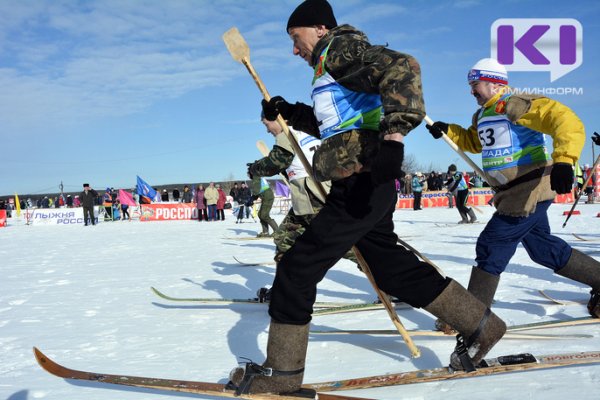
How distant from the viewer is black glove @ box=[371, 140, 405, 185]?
5.60 feet

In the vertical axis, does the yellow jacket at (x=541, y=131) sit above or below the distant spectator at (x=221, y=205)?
above

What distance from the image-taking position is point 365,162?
A: 6.60 ft

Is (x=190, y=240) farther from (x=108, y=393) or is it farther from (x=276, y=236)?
(x=108, y=393)

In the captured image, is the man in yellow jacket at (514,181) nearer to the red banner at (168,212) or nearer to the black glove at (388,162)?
the black glove at (388,162)

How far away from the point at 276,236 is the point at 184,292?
1825 mm

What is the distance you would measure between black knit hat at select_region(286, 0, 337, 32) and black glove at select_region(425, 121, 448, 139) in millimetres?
1457

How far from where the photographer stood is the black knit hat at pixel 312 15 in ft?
7.09

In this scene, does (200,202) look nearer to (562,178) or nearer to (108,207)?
(108,207)

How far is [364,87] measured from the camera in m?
1.95

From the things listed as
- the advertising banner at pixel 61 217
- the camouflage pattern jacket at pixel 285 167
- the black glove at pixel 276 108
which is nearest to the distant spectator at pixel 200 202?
the advertising banner at pixel 61 217

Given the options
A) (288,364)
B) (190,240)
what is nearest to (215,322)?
(288,364)

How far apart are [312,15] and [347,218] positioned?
926 millimetres

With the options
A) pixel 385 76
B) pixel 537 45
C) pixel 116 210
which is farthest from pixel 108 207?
pixel 385 76

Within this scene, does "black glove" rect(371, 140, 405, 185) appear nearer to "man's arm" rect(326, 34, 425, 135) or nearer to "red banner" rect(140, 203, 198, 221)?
"man's arm" rect(326, 34, 425, 135)
